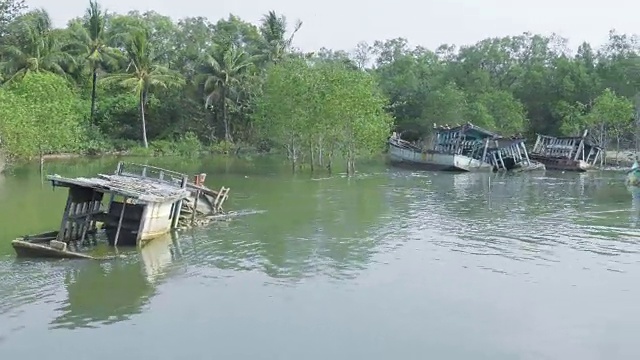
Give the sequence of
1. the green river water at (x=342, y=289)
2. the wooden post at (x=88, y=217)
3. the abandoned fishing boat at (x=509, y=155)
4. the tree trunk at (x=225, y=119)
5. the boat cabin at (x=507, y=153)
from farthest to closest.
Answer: the tree trunk at (x=225, y=119), the boat cabin at (x=507, y=153), the abandoned fishing boat at (x=509, y=155), the wooden post at (x=88, y=217), the green river water at (x=342, y=289)

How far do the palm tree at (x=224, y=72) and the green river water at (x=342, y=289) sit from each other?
3645 cm

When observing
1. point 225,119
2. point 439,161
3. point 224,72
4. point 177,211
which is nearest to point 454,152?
point 439,161

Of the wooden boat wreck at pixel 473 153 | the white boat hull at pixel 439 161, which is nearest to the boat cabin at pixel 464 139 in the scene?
the wooden boat wreck at pixel 473 153

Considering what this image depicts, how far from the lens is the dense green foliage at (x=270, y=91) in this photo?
45438mm

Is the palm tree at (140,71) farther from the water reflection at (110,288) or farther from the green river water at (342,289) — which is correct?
the water reflection at (110,288)

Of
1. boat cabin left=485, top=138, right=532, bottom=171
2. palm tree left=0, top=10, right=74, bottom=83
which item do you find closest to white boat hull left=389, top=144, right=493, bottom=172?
boat cabin left=485, top=138, right=532, bottom=171

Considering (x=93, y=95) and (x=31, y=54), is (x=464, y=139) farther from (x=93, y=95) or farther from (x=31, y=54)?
(x=31, y=54)

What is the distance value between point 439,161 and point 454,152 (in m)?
1.35

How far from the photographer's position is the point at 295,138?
49.5m

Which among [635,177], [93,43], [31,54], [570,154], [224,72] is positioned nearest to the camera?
[635,177]

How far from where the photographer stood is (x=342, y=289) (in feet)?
56.0

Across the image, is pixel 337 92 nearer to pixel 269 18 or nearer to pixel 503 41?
pixel 269 18

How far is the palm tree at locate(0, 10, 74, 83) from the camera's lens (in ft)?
181

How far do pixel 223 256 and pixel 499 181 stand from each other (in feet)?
91.6
